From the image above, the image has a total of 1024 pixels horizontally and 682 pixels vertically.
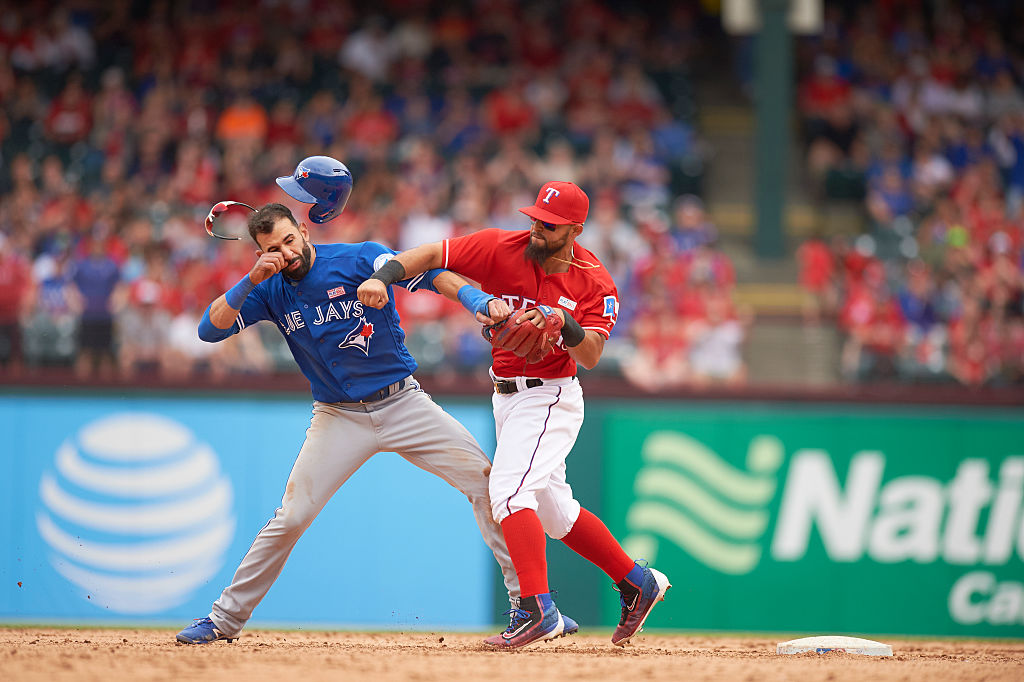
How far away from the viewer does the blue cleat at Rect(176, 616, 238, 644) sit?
225 inches

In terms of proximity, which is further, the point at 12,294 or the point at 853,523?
the point at 12,294

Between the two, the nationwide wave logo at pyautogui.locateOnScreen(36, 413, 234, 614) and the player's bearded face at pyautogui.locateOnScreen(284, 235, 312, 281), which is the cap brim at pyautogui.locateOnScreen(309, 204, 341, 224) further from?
the nationwide wave logo at pyautogui.locateOnScreen(36, 413, 234, 614)

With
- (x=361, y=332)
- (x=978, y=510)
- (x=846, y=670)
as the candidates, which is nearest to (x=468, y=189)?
(x=978, y=510)

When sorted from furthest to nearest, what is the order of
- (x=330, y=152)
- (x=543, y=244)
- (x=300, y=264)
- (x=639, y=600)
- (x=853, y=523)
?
(x=330, y=152), (x=853, y=523), (x=639, y=600), (x=300, y=264), (x=543, y=244)

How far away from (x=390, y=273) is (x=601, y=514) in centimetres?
427

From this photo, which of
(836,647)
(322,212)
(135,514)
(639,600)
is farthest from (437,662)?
(135,514)

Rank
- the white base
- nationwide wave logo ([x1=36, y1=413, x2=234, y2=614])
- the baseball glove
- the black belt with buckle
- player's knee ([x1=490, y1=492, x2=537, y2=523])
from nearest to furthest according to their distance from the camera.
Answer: the baseball glove
player's knee ([x1=490, y1=492, x2=537, y2=523])
the black belt with buckle
the white base
nationwide wave logo ([x1=36, y1=413, x2=234, y2=614])

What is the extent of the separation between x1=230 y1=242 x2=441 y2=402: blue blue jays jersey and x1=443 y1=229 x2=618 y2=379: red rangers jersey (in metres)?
0.20

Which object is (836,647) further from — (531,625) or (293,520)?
(293,520)

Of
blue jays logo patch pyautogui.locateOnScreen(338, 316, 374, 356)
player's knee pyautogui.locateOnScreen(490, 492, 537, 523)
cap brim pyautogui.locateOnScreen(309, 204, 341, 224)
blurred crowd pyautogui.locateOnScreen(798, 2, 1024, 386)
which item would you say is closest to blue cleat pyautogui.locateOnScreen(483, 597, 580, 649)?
player's knee pyautogui.locateOnScreen(490, 492, 537, 523)

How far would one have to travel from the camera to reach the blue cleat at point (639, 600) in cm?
598

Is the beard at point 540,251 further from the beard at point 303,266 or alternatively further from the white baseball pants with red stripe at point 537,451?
the beard at point 303,266

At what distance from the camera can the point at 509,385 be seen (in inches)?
231

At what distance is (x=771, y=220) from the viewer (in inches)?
524
